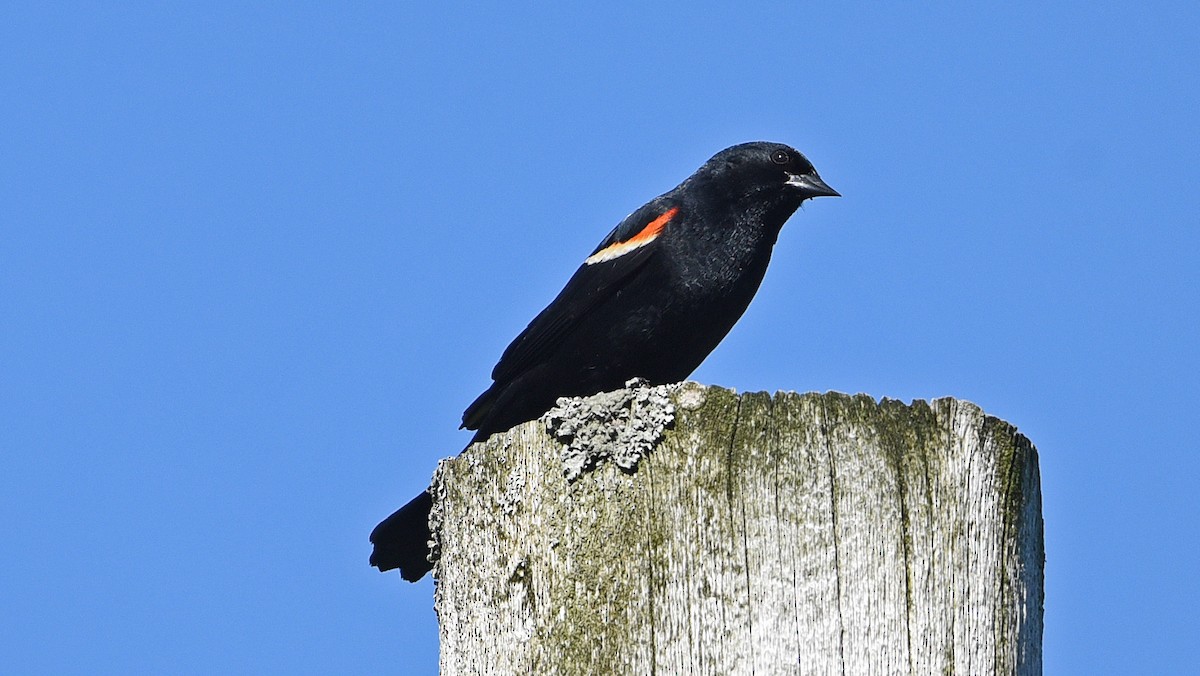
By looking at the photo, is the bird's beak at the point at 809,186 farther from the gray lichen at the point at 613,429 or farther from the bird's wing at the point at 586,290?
the gray lichen at the point at 613,429

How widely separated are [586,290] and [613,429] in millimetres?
2862

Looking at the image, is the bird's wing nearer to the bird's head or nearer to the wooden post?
the bird's head

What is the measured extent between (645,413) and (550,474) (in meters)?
0.27

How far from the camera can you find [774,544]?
8.86 feet

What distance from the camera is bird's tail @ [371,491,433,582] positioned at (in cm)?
446

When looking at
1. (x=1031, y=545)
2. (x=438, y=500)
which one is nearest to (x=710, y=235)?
(x=438, y=500)

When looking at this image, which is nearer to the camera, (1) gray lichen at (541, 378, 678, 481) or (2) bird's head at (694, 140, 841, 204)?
(1) gray lichen at (541, 378, 678, 481)

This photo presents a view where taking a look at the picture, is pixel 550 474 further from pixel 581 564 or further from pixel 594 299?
pixel 594 299

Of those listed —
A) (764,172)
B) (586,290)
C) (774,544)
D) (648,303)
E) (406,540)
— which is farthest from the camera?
(764,172)

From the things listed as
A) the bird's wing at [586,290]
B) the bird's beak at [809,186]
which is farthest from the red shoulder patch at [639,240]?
the bird's beak at [809,186]

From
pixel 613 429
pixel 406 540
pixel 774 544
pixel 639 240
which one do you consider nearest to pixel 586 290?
pixel 639 240

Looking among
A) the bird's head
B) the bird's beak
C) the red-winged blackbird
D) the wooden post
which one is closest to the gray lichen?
the wooden post

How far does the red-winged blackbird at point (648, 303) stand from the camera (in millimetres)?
5512

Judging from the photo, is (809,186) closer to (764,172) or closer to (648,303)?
(764,172)
